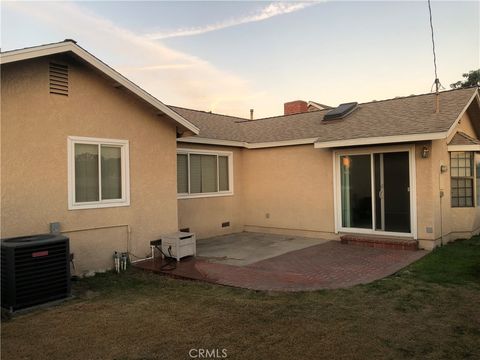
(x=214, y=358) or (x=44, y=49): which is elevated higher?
(x=44, y=49)

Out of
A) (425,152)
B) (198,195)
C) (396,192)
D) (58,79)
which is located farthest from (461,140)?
(58,79)

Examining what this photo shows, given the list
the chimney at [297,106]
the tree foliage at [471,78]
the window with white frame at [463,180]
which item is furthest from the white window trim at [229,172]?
the tree foliage at [471,78]

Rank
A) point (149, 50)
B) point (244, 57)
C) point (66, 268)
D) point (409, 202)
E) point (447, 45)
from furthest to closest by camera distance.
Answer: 1. point (244, 57)
2. point (149, 50)
3. point (447, 45)
4. point (409, 202)
5. point (66, 268)

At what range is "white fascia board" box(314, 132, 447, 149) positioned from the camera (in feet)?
29.3

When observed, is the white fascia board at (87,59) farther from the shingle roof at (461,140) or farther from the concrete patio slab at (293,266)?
the shingle roof at (461,140)

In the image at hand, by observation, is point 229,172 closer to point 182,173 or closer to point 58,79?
point 182,173

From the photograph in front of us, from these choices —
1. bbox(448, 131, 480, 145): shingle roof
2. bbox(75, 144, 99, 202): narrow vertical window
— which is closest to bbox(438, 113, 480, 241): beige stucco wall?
bbox(448, 131, 480, 145): shingle roof

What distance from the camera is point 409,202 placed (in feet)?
32.6

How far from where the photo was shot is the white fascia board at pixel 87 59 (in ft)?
20.5

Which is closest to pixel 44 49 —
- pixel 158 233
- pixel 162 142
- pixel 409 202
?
pixel 162 142

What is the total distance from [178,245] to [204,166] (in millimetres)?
4138

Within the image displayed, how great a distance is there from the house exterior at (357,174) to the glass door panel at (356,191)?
0.03 metres

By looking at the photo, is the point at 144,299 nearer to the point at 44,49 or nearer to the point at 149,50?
the point at 44,49

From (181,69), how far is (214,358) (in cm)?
→ 1455
